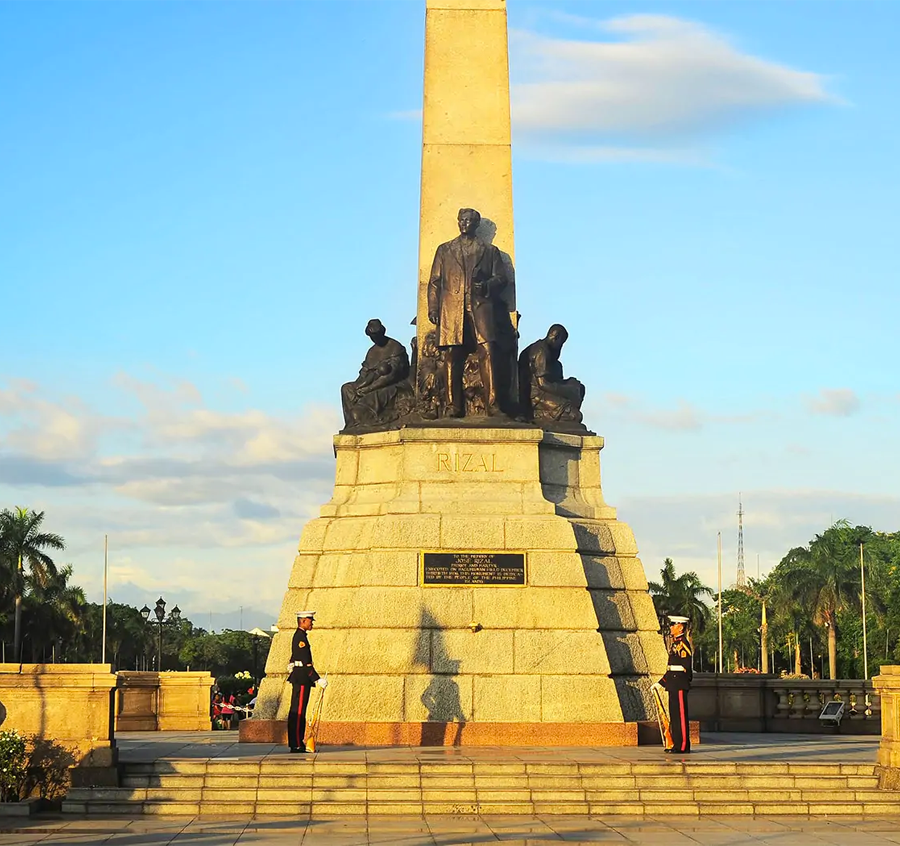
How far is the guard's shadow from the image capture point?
64.7 ft

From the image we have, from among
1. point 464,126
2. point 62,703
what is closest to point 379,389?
point 464,126

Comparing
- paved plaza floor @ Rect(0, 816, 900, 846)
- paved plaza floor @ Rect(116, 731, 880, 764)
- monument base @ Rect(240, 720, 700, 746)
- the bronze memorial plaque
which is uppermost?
the bronze memorial plaque

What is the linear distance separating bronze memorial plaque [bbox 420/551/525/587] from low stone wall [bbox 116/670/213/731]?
826 cm

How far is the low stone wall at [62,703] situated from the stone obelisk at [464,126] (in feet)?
29.4

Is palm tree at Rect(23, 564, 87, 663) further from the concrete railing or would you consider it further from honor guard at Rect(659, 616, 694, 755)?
honor guard at Rect(659, 616, 694, 755)

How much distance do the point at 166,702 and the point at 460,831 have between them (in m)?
14.0

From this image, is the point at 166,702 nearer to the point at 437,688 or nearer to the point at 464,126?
the point at 437,688

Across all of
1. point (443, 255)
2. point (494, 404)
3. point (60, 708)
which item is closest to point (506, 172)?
point (443, 255)

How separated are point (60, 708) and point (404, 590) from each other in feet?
18.4

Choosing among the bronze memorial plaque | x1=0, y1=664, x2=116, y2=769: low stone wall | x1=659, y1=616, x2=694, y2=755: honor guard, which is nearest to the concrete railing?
the bronze memorial plaque

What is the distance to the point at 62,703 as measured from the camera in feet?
55.2

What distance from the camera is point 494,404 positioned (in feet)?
73.8

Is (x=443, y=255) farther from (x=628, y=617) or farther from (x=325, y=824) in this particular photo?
(x=325, y=824)

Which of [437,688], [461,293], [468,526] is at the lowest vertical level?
[437,688]
